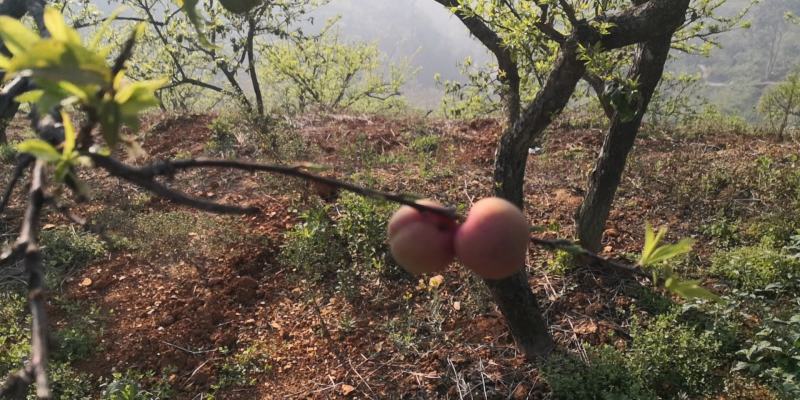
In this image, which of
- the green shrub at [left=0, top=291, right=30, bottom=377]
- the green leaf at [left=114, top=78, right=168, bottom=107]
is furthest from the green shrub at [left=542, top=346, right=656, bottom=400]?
the green shrub at [left=0, top=291, right=30, bottom=377]

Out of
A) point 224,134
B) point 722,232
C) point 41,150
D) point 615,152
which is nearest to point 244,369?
point 615,152

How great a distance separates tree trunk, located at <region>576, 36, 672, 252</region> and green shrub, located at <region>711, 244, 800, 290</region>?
83cm

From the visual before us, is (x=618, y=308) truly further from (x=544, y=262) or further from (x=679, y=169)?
(x=679, y=169)

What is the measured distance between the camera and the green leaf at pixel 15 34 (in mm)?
550

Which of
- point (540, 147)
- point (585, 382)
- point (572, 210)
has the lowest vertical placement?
point (585, 382)

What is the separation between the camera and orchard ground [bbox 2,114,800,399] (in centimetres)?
324

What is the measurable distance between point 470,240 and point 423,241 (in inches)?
2.7

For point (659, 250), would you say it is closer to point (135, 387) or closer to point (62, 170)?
point (62, 170)

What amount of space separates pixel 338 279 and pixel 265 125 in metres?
2.94

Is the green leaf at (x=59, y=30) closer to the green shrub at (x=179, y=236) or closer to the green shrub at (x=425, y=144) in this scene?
the green shrub at (x=179, y=236)

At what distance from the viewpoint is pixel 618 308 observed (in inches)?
134

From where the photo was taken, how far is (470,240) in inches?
30.5

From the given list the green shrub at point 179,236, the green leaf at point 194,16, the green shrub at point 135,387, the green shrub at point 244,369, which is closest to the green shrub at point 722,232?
the green shrub at point 244,369

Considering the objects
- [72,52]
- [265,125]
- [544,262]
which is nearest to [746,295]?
[544,262]
